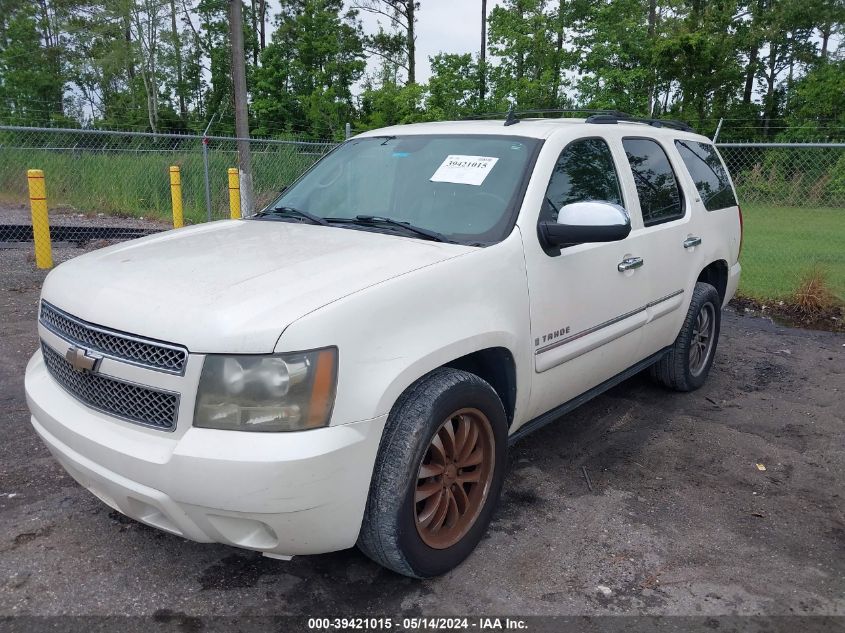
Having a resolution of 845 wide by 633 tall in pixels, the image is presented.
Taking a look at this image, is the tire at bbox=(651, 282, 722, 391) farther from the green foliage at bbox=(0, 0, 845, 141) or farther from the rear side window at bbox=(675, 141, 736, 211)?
the green foliage at bbox=(0, 0, 845, 141)

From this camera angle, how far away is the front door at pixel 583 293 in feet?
10.3

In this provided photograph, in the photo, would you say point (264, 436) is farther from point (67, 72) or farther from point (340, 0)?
point (67, 72)

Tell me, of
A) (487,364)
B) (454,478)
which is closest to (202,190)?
(487,364)

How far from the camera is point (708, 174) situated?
503 cm

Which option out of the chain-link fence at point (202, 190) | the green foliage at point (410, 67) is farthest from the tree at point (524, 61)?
the chain-link fence at point (202, 190)

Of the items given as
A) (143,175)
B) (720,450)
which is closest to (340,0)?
(143,175)

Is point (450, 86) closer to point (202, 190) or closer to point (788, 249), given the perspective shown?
point (202, 190)

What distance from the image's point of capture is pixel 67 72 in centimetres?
4472

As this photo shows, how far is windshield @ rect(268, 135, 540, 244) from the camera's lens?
3.16m

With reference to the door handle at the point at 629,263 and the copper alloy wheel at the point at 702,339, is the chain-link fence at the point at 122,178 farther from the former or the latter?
the door handle at the point at 629,263

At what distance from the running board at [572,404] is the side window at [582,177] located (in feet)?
3.17

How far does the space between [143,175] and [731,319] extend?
448 inches

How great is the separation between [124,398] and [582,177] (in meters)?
2.45

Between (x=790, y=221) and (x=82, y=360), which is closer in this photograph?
(x=82, y=360)
